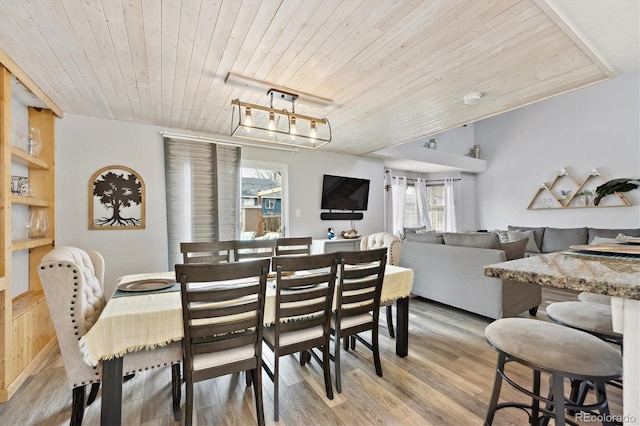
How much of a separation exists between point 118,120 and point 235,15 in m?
2.54

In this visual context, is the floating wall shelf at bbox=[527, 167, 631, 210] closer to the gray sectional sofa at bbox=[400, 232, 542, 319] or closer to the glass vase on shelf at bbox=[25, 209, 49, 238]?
the gray sectional sofa at bbox=[400, 232, 542, 319]

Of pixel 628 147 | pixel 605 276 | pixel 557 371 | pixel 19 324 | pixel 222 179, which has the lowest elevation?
pixel 19 324

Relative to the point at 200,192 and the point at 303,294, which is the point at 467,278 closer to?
the point at 303,294

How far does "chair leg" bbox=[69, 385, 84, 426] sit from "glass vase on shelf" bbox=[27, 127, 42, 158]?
2.24m

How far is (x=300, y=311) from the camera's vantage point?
1741 millimetres

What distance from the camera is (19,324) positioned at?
6.82 ft

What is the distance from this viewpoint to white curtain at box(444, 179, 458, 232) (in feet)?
23.4

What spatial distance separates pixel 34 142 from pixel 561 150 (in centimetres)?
837

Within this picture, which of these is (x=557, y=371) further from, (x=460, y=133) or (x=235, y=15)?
(x=460, y=133)

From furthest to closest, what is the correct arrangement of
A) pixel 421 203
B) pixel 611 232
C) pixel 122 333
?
pixel 421 203
pixel 611 232
pixel 122 333

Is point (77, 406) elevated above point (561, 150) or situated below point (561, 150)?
below

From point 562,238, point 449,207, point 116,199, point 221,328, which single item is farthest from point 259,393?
point 449,207

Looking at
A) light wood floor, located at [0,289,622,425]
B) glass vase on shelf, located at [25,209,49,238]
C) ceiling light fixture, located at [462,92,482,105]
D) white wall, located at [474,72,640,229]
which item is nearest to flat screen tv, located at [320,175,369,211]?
ceiling light fixture, located at [462,92,482,105]

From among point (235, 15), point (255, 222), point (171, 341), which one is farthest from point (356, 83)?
point (255, 222)
